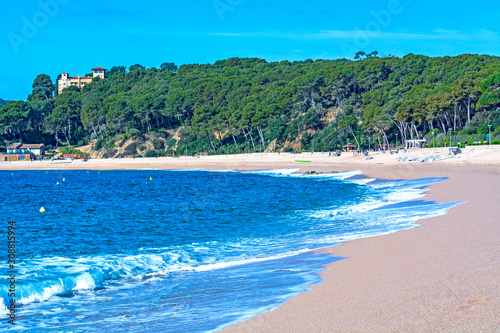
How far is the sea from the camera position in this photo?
6.77 meters

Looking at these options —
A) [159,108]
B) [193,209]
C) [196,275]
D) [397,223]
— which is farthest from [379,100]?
[196,275]

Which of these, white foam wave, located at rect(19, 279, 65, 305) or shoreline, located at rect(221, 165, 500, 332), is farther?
white foam wave, located at rect(19, 279, 65, 305)

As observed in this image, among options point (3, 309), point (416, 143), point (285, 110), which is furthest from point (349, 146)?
point (3, 309)

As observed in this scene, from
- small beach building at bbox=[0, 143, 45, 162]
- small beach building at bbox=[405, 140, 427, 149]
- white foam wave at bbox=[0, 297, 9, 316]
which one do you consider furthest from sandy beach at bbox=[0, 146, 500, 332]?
small beach building at bbox=[0, 143, 45, 162]

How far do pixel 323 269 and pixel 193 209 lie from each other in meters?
14.0

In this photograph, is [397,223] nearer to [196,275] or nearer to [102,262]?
[196,275]

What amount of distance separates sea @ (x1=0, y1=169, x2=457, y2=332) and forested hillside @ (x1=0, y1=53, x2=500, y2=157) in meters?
50.3

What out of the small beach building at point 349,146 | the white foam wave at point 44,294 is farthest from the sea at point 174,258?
the small beach building at point 349,146

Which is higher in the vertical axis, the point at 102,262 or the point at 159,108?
the point at 159,108

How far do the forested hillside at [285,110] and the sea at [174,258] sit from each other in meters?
50.3

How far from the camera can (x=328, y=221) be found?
15.7 metres

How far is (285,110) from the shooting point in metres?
94.5

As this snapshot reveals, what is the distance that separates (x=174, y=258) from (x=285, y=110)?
3344 inches

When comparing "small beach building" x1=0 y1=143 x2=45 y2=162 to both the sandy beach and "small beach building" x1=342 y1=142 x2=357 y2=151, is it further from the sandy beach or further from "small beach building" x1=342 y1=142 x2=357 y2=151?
the sandy beach
